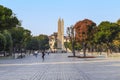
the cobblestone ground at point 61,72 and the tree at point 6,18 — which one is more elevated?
the tree at point 6,18

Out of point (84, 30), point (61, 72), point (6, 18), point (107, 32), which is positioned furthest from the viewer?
point (107, 32)

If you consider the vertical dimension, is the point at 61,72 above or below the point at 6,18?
below

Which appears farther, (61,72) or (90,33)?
(90,33)

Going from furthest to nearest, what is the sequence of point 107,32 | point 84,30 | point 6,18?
1. point 107,32
2. point 84,30
3. point 6,18

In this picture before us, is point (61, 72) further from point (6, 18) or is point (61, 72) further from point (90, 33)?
point (90, 33)

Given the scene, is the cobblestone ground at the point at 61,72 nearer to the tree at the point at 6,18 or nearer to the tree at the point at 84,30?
the tree at the point at 6,18

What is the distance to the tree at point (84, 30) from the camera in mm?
72812

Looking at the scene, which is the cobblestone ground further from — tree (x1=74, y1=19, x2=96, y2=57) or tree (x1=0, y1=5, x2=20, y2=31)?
tree (x1=74, y1=19, x2=96, y2=57)

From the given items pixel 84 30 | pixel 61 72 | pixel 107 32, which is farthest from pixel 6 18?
pixel 61 72

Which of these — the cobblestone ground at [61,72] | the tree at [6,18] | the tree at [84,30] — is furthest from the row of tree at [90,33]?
the cobblestone ground at [61,72]

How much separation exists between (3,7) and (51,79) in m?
49.3

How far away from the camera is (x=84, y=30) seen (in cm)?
7288

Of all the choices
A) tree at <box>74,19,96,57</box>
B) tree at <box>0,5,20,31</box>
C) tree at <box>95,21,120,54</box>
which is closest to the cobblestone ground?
tree at <box>0,5,20,31</box>

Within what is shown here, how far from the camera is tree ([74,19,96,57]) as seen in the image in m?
72.8
